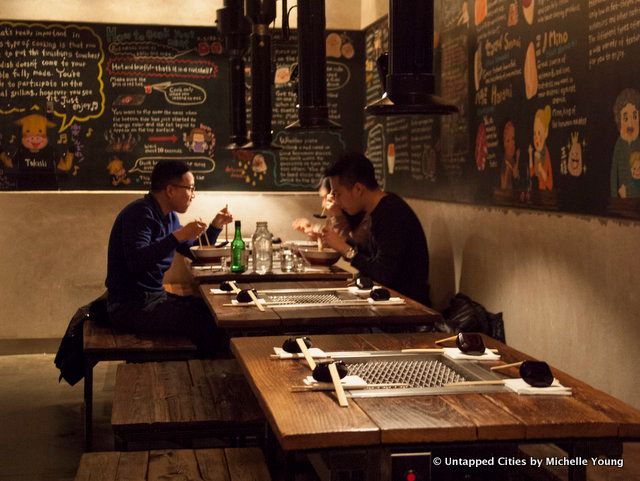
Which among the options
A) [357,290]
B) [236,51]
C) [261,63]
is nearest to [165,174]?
[261,63]

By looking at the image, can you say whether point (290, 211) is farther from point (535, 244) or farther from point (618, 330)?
point (618, 330)

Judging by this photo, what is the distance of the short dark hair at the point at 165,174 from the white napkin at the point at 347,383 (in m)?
3.14

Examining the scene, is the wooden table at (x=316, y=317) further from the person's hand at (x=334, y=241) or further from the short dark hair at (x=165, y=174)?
the short dark hair at (x=165, y=174)

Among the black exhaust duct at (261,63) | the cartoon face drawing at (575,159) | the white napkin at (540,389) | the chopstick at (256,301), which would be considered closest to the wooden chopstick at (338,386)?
the white napkin at (540,389)

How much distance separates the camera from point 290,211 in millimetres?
7793

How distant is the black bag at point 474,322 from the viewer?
15.9 ft

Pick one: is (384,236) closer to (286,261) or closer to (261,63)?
(286,261)

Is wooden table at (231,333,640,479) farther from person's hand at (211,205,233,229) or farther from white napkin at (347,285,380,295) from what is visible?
person's hand at (211,205,233,229)

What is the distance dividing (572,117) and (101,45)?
14.7ft

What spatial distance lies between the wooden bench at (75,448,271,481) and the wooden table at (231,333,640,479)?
44 cm

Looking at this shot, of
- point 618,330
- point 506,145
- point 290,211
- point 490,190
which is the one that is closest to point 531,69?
point 506,145

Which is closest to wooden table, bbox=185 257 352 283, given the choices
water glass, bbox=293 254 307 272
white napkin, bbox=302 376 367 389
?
water glass, bbox=293 254 307 272

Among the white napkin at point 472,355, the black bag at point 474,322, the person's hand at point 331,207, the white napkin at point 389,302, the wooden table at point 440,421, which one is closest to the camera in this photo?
the wooden table at point 440,421

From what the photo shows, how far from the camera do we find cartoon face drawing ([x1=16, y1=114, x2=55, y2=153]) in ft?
24.1
